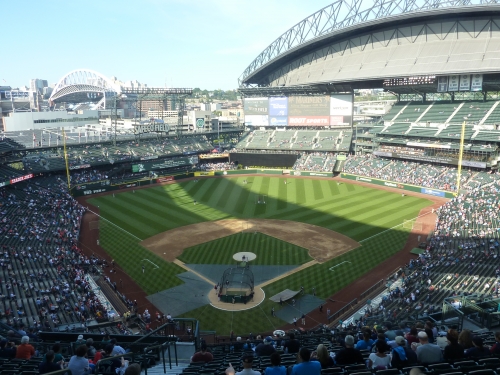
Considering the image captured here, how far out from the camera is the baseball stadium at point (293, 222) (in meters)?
12.9

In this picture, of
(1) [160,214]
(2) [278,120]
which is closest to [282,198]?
(1) [160,214]

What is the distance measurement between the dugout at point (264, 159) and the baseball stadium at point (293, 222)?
0.44 meters

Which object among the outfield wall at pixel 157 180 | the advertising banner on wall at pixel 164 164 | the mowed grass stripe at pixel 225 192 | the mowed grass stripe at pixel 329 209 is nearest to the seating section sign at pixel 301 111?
the outfield wall at pixel 157 180

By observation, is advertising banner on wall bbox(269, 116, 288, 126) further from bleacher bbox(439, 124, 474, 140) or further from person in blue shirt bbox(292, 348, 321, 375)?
person in blue shirt bbox(292, 348, 321, 375)

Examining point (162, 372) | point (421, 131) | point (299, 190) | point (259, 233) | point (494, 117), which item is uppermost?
point (494, 117)

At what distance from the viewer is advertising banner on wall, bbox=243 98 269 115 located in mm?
79000

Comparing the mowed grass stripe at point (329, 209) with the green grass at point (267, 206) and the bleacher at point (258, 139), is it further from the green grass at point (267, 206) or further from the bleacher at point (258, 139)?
the bleacher at point (258, 139)

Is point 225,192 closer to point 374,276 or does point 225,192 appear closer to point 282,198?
point 282,198

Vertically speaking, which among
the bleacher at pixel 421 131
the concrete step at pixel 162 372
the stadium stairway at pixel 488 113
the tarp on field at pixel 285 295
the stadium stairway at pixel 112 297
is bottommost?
the stadium stairway at pixel 112 297

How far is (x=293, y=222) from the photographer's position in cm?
4188

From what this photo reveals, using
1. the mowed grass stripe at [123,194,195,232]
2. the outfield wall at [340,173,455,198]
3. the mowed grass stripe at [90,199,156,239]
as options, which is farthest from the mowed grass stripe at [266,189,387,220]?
the mowed grass stripe at [90,199,156,239]

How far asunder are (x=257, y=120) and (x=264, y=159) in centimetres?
1110

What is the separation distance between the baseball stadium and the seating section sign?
0.38 m

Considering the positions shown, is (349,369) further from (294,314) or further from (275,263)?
(275,263)
